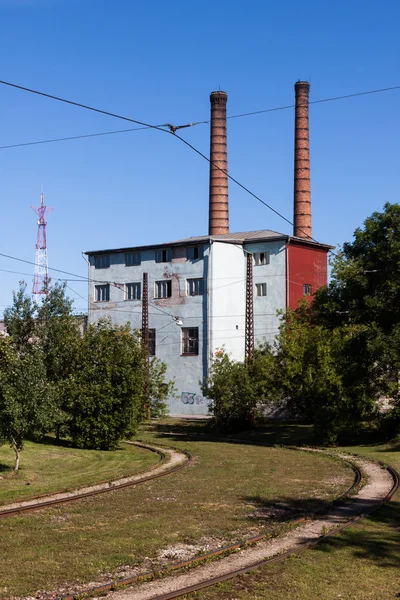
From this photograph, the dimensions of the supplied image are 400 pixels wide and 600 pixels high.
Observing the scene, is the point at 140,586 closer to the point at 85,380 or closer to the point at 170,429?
the point at 85,380

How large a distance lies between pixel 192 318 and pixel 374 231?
3235cm

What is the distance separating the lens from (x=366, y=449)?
106 ft

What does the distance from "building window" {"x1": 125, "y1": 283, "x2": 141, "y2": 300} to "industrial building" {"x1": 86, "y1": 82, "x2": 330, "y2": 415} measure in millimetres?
93

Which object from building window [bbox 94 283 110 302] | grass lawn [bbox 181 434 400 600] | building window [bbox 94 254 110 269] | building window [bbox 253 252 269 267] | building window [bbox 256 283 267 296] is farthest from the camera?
building window [bbox 94 254 110 269]

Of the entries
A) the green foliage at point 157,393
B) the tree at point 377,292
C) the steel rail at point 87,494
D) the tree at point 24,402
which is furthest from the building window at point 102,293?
the tree at point 24,402

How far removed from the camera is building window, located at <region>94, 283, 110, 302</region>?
6994 cm

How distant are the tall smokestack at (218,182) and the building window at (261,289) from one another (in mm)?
12635

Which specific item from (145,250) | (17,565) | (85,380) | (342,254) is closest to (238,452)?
(85,380)

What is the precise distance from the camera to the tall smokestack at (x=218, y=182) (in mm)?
76562

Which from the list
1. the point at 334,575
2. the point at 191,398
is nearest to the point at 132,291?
the point at 191,398

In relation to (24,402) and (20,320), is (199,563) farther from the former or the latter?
(20,320)

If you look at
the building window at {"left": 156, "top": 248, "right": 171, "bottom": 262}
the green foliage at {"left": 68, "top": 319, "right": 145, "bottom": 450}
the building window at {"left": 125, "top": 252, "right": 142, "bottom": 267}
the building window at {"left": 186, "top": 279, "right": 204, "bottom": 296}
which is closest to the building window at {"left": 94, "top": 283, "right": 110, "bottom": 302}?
the building window at {"left": 125, "top": 252, "right": 142, "bottom": 267}

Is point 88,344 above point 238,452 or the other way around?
above

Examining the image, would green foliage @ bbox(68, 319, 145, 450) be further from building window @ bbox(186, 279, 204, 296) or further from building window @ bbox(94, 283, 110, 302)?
building window @ bbox(94, 283, 110, 302)
